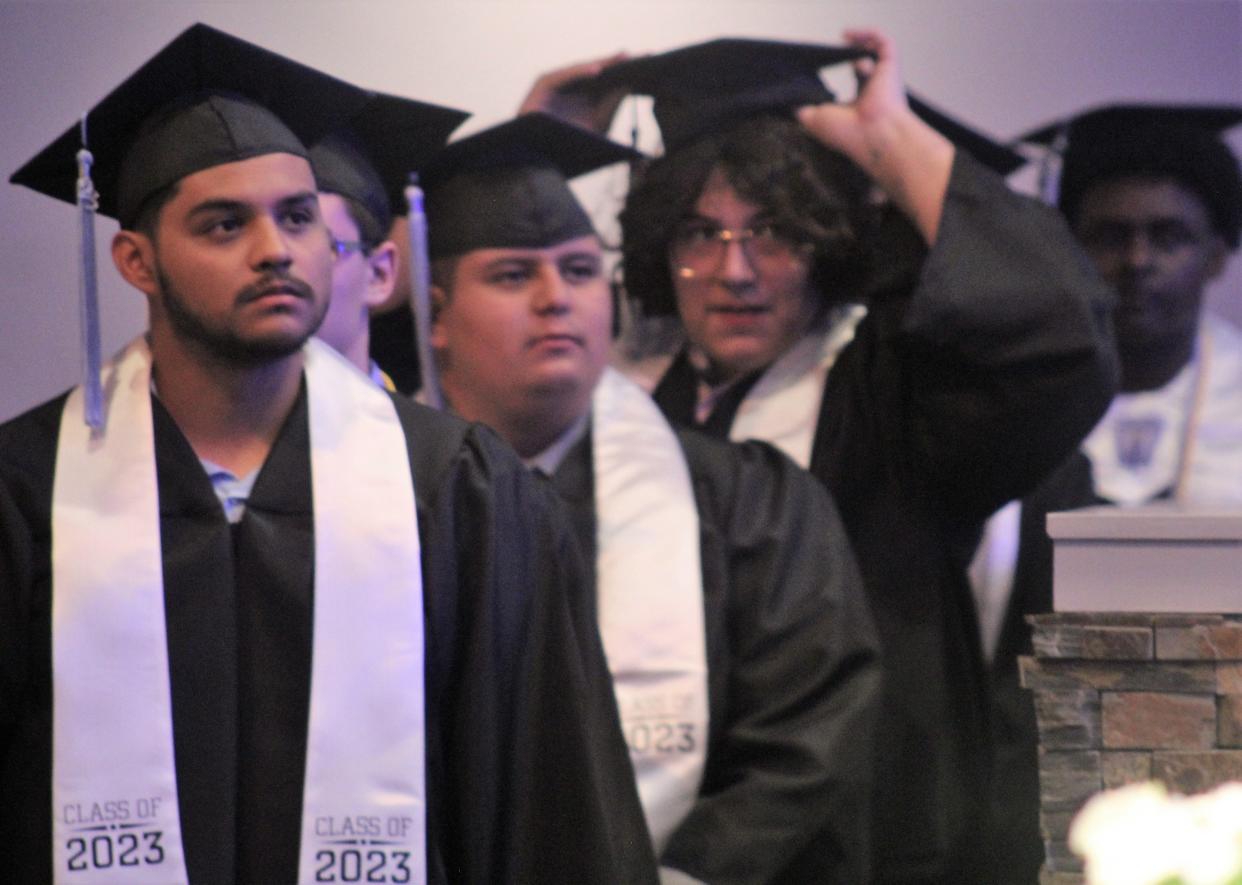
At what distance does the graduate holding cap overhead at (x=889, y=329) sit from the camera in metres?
2.75

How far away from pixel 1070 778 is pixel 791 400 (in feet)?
3.55

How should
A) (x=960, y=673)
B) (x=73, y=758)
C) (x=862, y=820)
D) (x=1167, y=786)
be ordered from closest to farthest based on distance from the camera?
(x=73, y=758) < (x=1167, y=786) < (x=862, y=820) < (x=960, y=673)

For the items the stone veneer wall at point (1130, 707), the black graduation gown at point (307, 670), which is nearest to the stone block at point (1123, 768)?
the stone veneer wall at point (1130, 707)

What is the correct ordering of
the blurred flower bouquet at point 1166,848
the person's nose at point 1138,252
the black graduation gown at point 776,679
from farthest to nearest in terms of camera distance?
the person's nose at point 1138,252
the black graduation gown at point 776,679
the blurred flower bouquet at point 1166,848

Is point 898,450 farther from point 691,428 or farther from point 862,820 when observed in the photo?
point 862,820

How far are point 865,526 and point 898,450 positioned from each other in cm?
15

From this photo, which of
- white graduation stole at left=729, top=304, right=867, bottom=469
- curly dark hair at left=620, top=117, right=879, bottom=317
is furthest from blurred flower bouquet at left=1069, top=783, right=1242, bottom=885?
curly dark hair at left=620, top=117, right=879, bottom=317

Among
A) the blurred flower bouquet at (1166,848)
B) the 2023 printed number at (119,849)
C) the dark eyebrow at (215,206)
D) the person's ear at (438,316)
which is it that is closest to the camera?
the blurred flower bouquet at (1166,848)

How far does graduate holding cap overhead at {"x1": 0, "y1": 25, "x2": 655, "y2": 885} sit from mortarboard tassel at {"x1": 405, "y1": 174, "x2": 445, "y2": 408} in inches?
17.6

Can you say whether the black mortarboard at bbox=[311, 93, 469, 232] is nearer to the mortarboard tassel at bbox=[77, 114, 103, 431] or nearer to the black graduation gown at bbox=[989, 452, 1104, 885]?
the mortarboard tassel at bbox=[77, 114, 103, 431]

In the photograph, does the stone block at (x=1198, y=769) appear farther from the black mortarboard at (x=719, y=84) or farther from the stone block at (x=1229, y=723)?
the black mortarboard at (x=719, y=84)

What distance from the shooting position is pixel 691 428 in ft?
9.83

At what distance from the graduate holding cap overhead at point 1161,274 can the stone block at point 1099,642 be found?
120cm

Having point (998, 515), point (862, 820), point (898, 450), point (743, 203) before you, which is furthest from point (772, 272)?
point (862, 820)
